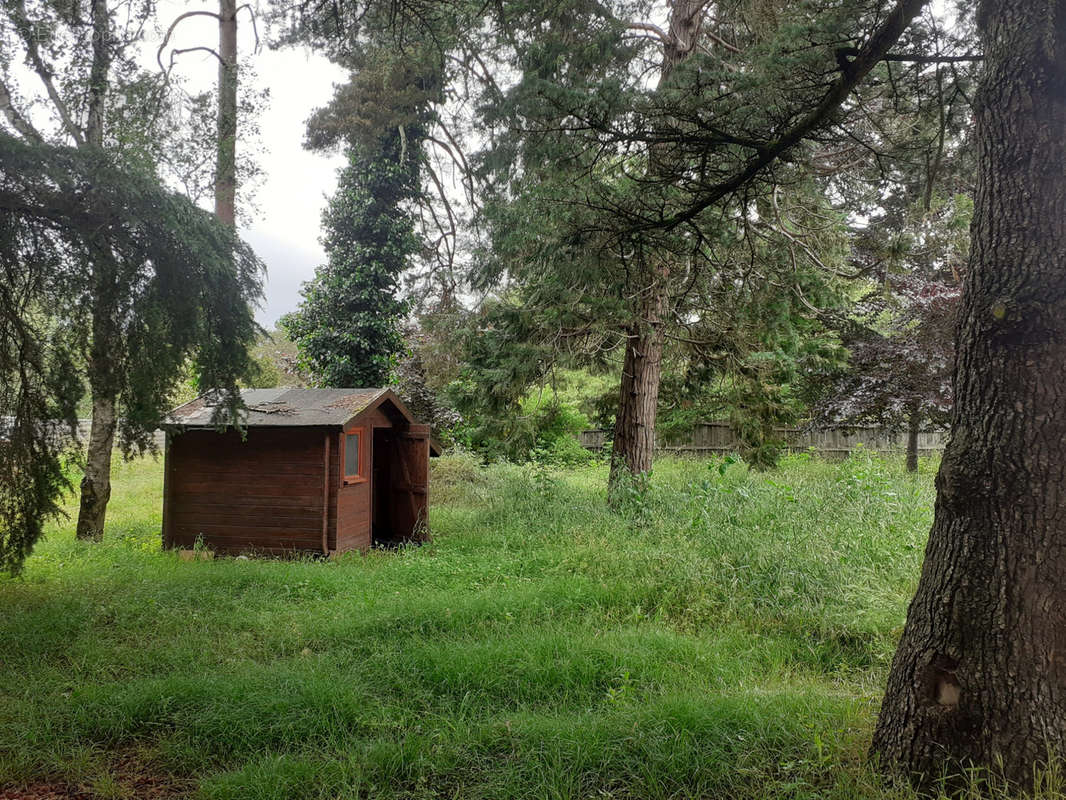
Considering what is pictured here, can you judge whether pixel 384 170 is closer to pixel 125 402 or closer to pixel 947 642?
pixel 125 402

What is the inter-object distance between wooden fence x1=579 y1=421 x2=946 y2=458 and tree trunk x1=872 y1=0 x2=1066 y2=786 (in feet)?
44.5

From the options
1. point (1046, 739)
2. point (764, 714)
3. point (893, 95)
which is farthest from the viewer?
point (893, 95)

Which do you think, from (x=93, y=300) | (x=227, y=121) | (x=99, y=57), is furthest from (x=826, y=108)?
(x=227, y=121)

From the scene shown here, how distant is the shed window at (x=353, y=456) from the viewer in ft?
28.8

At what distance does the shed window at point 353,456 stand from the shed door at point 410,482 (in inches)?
32.4

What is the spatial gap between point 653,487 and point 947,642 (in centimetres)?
678

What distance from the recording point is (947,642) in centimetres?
284

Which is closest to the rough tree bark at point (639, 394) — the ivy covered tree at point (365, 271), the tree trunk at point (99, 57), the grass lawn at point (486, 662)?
the grass lawn at point (486, 662)

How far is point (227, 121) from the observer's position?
8766 millimetres

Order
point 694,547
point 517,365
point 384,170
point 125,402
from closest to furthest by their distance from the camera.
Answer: point 125,402, point 694,547, point 517,365, point 384,170

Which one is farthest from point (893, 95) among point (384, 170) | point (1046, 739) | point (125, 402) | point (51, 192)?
point (384, 170)

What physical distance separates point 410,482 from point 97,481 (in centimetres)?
424

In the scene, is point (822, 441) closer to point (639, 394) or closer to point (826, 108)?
point (639, 394)

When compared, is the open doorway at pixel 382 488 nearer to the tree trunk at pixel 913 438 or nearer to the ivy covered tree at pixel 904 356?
the ivy covered tree at pixel 904 356
